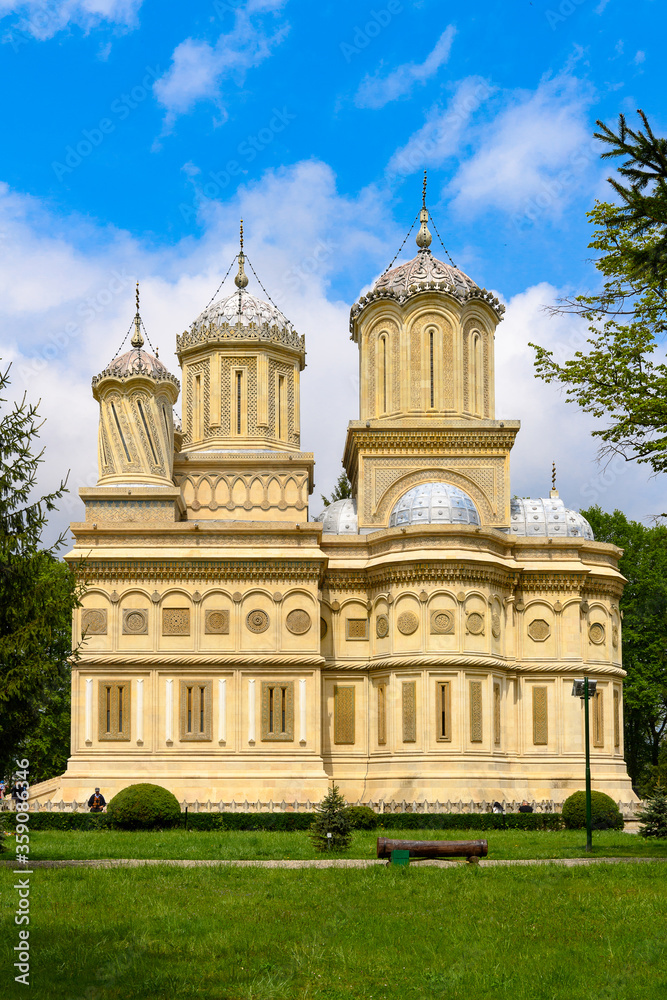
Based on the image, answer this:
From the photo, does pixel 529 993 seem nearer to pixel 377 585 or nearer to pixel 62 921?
pixel 62 921

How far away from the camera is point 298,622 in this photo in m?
34.7

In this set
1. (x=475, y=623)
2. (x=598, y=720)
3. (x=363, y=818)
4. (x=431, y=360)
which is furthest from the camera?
(x=431, y=360)

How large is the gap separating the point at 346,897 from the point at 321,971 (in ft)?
12.0

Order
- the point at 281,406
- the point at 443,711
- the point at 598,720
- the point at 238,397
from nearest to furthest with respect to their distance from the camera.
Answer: the point at 443,711 → the point at 598,720 → the point at 238,397 → the point at 281,406

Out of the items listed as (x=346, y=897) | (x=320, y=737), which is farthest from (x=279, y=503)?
(x=346, y=897)

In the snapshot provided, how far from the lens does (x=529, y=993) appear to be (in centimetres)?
1028

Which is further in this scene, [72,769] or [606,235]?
[72,769]

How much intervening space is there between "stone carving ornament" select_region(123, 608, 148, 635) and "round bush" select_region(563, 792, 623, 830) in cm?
1255

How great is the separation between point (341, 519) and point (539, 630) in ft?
23.1

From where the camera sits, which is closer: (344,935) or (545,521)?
(344,935)

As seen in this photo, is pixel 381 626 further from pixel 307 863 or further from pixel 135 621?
pixel 307 863

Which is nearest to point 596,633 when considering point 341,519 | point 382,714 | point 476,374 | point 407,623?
point 407,623

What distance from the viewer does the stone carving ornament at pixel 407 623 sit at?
113ft

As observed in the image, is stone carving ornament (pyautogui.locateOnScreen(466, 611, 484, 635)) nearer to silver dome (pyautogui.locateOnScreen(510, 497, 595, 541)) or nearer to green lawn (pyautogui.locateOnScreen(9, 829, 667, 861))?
silver dome (pyautogui.locateOnScreen(510, 497, 595, 541))
